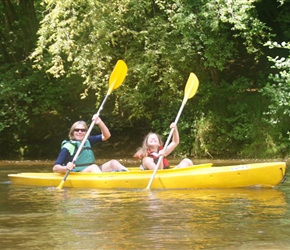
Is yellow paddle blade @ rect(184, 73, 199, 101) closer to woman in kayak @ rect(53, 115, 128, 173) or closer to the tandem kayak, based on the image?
woman in kayak @ rect(53, 115, 128, 173)

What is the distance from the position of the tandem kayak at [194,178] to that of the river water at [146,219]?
0.17 m

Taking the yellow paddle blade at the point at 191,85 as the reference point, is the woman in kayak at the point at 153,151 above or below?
below

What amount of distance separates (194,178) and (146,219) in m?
2.56

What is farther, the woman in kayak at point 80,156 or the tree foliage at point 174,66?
the tree foliage at point 174,66

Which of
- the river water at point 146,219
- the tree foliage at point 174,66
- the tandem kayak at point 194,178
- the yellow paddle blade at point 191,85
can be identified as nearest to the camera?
the river water at point 146,219

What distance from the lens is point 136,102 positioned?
48.0 ft

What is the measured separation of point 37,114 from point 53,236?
448 inches

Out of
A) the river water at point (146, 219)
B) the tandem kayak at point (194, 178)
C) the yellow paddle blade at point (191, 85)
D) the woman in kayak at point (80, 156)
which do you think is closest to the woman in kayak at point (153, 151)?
the tandem kayak at point (194, 178)

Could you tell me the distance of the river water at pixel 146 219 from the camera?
200 inches

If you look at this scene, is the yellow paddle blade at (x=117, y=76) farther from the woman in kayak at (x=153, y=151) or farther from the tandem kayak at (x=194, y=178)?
the tandem kayak at (x=194, y=178)

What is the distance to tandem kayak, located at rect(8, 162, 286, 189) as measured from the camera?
8422mm

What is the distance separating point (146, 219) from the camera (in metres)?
6.16

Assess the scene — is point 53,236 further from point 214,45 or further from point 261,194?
point 214,45

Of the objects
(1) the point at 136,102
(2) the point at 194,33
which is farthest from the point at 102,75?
(2) the point at 194,33
